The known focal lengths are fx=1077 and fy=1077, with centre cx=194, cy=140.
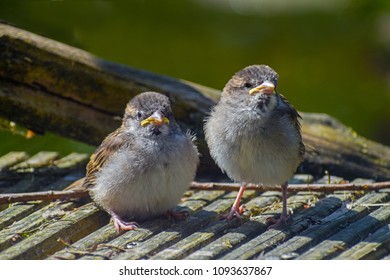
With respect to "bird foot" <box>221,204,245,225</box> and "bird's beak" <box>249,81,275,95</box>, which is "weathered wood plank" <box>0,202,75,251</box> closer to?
"bird foot" <box>221,204,245,225</box>

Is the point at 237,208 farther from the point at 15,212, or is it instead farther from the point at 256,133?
the point at 15,212

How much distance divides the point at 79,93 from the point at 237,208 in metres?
1.60

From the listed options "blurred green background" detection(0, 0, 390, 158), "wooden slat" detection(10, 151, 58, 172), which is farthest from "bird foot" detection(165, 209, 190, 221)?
"blurred green background" detection(0, 0, 390, 158)

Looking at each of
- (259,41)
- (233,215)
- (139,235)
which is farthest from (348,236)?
(259,41)

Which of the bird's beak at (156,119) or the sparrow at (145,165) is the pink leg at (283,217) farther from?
the bird's beak at (156,119)

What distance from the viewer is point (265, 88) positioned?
6883mm

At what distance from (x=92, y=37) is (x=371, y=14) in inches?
108

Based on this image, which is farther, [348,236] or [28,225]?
[28,225]

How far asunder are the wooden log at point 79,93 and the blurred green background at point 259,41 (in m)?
1.71

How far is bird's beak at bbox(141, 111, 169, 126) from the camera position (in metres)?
7.01

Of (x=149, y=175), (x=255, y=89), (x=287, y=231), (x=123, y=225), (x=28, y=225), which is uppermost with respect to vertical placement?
(x=255, y=89)

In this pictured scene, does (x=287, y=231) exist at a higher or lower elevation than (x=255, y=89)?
lower

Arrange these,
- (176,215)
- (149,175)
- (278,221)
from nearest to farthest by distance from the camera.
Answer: (149,175), (278,221), (176,215)

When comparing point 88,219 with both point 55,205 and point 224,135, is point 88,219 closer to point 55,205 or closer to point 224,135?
point 55,205
